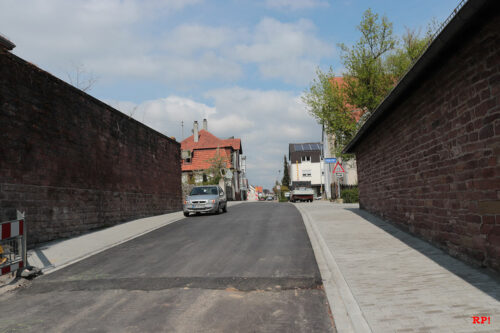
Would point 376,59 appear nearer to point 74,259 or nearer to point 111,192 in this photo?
point 111,192

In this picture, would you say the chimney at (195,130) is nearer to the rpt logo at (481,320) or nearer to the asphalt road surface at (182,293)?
the asphalt road surface at (182,293)

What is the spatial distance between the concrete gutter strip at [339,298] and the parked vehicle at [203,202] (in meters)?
10.8

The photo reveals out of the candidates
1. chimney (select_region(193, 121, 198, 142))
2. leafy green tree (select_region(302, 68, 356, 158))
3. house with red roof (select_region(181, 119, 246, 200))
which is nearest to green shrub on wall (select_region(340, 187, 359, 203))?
leafy green tree (select_region(302, 68, 356, 158))

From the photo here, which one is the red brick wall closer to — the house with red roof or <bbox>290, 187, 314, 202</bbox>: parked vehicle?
<bbox>290, 187, 314, 202</bbox>: parked vehicle

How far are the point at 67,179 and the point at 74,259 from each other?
429cm

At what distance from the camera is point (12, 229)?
6711 mm

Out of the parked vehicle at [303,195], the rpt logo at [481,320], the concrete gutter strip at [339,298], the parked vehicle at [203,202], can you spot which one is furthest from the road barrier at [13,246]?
the parked vehicle at [303,195]

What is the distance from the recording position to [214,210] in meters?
18.4

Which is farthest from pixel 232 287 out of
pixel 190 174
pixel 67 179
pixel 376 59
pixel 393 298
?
pixel 190 174

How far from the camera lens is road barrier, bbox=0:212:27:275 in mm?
6480

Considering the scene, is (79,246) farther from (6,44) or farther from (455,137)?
(455,137)

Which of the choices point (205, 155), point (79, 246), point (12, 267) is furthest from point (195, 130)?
point (12, 267)

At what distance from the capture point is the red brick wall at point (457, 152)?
520cm

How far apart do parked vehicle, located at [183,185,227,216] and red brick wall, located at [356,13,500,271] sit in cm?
1044
